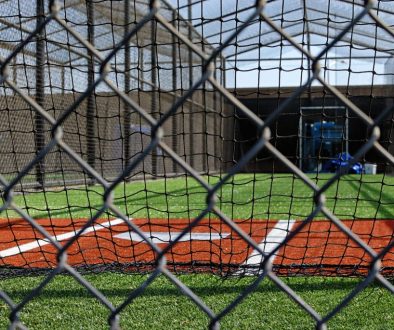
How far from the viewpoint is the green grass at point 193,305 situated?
5.52 feet

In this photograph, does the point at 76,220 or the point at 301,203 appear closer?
the point at 76,220

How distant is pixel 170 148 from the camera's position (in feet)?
7.79

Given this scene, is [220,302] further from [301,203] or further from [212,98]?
[212,98]

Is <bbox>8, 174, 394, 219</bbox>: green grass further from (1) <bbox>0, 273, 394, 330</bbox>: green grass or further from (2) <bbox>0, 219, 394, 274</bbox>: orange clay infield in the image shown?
(1) <bbox>0, 273, 394, 330</bbox>: green grass

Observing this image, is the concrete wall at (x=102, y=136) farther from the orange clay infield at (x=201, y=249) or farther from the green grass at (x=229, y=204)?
the orange clay infield at (x=201, y=249)

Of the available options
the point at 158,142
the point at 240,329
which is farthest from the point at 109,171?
the point at 158,142

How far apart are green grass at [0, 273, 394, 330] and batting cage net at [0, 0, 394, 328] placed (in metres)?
0.11

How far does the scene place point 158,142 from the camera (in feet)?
2.56

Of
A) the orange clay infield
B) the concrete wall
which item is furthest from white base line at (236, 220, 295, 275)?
the concrete wall

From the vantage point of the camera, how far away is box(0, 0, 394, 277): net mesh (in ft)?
2.89

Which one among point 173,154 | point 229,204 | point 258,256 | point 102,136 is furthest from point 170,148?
point 102,136

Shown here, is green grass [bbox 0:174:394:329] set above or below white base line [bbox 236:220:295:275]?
above

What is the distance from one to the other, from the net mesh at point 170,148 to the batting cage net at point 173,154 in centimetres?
1

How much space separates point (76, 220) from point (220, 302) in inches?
101
